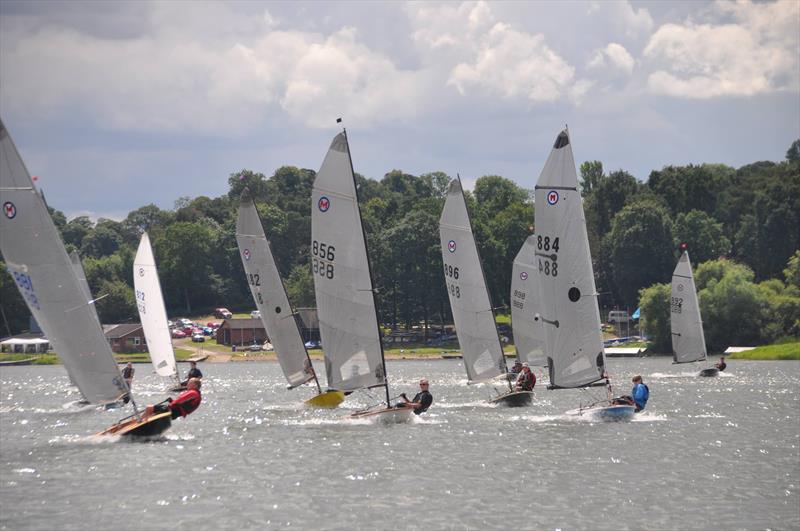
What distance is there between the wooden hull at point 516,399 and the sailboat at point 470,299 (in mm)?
2690

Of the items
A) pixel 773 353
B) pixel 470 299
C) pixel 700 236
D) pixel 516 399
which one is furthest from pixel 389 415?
pixel 700 236

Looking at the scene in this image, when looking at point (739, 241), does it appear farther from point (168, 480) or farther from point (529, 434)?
point (168, 480)

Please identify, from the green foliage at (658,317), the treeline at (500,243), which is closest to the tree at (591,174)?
the treeline at (500,243)

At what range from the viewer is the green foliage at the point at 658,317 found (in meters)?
96.1

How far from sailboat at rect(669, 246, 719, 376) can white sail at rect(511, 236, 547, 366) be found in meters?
14.1

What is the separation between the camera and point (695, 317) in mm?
66812

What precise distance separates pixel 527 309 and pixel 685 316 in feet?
52.2

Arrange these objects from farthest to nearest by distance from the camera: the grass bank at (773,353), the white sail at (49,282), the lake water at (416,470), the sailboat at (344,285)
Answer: the grass bank at (773,353) → the sailboat at (344,285) → the white sail at (49,282) → the lake water at (416,470)

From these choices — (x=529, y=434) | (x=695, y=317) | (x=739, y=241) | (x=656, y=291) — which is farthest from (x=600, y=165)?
(x=529, y=434)

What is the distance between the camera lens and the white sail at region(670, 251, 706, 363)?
66812 millimetres

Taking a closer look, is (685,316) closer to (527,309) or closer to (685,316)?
(685,316)

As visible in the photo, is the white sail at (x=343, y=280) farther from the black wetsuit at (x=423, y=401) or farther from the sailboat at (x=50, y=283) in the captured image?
the sailboat at (x=50, y=283)

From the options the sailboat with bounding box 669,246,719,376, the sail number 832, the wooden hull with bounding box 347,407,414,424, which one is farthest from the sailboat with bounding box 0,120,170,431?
the sailboat with bounding box 669,246,719,376

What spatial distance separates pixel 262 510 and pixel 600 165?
15367 centimetres
